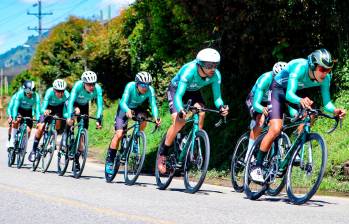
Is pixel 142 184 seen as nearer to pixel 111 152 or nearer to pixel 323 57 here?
pixel 111 152

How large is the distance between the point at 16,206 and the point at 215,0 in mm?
7921

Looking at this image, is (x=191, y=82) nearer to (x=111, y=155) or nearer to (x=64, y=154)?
(x=111, y=155)

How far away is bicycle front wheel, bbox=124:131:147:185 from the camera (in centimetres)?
1312

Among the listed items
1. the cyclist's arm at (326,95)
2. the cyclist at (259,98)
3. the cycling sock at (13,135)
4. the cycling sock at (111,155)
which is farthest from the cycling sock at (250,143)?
the cycling sock at (13,135)

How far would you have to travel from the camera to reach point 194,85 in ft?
38.8

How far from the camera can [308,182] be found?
384 inches

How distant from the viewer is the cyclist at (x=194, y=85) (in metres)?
11.3

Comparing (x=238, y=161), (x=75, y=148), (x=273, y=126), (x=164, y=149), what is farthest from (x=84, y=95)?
(x=273, y=126)

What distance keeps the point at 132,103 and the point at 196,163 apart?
9.31 feet

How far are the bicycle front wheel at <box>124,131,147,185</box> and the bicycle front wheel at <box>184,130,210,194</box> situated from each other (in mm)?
1684

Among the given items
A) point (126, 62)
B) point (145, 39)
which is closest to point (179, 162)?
point (145, 39)

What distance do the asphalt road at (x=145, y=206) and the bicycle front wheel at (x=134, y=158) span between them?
0.28 meters

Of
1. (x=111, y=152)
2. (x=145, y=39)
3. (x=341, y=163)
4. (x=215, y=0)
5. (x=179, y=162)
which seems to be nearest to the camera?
(x=179, y=162)

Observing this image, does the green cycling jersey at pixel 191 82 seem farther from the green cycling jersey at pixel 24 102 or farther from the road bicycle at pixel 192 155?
the green cycling jersey at pixel 24 102
